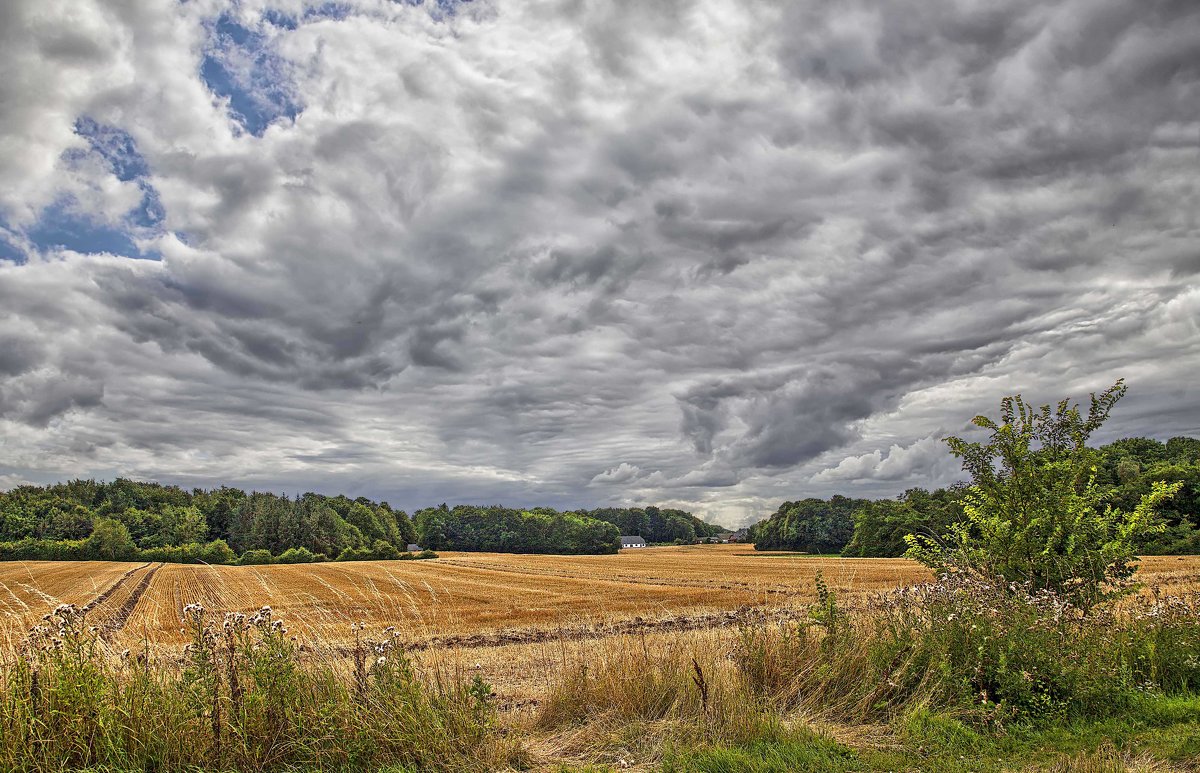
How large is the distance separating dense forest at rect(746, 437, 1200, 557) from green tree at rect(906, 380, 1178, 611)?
49 centimetres

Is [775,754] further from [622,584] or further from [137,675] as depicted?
[622,584]

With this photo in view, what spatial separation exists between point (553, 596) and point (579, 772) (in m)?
36.8

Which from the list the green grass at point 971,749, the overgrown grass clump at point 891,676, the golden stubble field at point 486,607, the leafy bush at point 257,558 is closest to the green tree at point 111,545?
the leafy bush at point 257,558

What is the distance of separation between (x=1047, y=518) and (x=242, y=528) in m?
157

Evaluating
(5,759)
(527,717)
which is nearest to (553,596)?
(527,717)

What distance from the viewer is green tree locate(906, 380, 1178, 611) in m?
10.6

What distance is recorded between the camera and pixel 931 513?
285 ft

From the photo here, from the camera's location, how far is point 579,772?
21.0 ft

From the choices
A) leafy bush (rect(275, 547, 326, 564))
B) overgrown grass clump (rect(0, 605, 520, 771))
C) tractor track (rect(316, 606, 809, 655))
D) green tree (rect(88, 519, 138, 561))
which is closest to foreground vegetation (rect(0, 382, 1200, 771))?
overgrown grass clump (rect(0, 605, 520, 771))

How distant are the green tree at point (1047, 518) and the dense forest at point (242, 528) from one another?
10641cm

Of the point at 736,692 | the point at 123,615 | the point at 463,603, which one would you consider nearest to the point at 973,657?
the point at 736,692

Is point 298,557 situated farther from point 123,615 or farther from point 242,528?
point 123,615

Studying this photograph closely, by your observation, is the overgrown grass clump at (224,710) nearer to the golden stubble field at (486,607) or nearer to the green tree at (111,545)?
the golden stubble field at (486,607)

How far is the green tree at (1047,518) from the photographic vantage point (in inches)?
416
